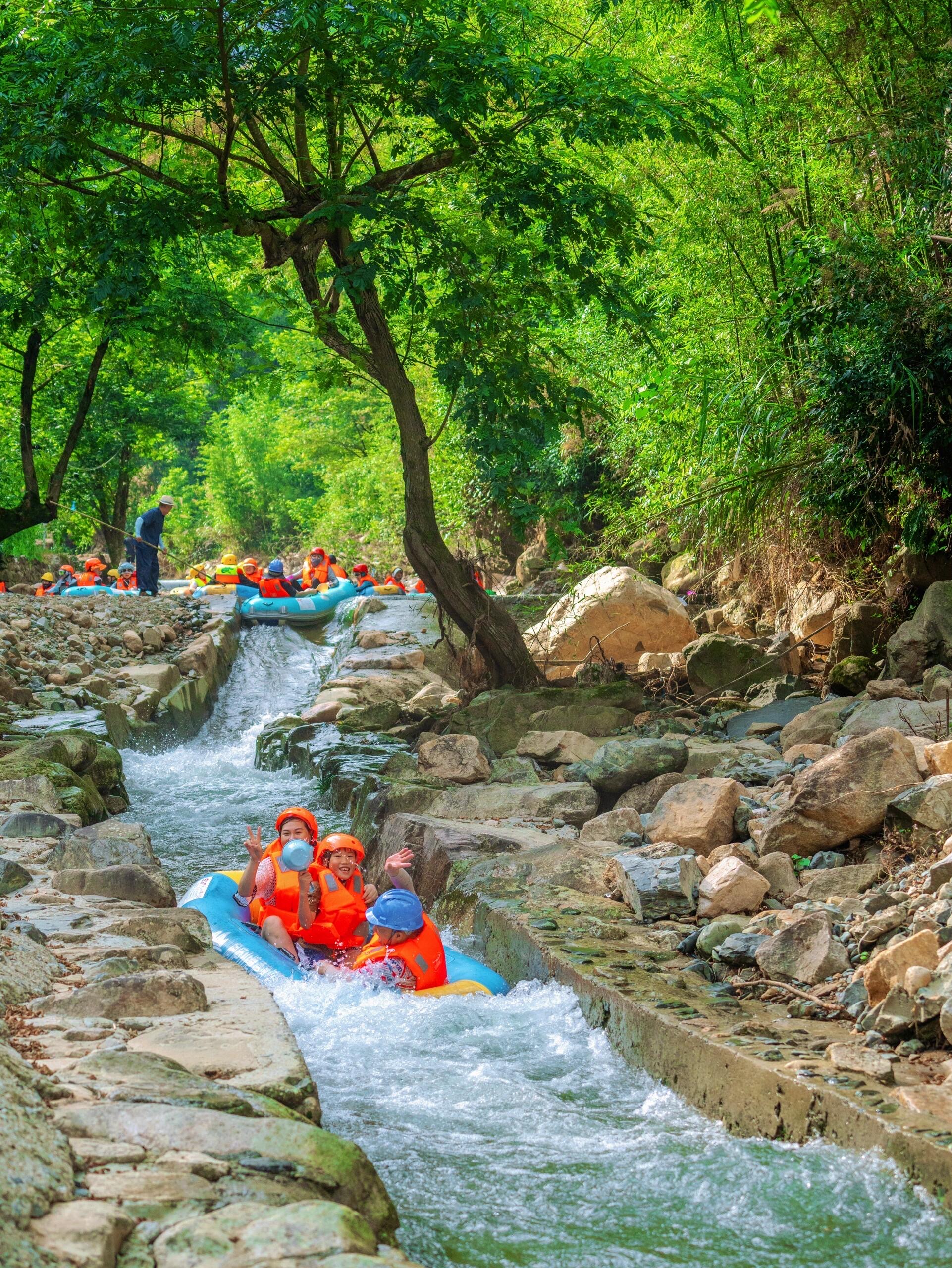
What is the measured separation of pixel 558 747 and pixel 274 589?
12.8 m

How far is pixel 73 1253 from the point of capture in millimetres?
1803

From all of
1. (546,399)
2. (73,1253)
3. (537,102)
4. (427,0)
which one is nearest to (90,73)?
(427,0)

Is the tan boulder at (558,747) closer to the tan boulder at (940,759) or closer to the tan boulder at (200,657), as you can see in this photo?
the tan boulder at (940,759)

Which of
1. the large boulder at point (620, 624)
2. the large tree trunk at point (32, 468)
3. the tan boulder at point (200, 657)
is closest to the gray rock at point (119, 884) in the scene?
the large tree trunk at point (32, 468)

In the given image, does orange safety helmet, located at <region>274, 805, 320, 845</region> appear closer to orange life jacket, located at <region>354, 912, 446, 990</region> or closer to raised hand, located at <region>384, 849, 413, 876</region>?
raised hand, located at <region>384, 849, 413, 876</region>

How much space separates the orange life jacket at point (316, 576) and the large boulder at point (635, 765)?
1586 cm

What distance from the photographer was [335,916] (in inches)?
221

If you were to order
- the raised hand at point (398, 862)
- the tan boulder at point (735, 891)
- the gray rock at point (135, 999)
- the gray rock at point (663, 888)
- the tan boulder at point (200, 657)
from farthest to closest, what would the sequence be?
1. the tan boulder at point (200, 657)
2. the raised hand at point (398, 862)
3. the gray rock at point (663, 888)
4. the tan boulder at point (735, 891)
5. the gray rock at point (135, 999)

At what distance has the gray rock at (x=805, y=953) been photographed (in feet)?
13.0

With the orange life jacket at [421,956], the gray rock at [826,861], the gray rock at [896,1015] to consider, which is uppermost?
the gray rock at [826,861]

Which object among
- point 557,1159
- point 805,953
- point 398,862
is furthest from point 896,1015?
point 398,862

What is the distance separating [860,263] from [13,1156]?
668 cm

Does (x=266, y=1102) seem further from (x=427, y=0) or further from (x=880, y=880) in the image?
(x=427, y=0)

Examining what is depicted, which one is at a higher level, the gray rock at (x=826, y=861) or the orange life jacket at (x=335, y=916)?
the gray rock at (x=826, y=861)
